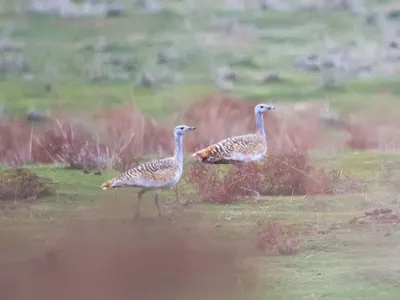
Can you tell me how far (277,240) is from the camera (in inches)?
126

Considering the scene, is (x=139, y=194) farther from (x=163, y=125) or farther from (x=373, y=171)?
(x=373, y=171)

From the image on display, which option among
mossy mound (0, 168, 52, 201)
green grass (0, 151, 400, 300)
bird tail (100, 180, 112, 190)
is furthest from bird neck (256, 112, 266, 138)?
mossy mound (0, 168, 52, 201)

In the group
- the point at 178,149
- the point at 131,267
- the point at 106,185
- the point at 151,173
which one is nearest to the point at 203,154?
the point at 178,149

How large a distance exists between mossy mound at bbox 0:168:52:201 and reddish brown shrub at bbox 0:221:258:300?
208 mm

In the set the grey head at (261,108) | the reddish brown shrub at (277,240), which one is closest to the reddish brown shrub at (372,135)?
the grey head at (261,108)

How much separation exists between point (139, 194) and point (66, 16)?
85 centimetres

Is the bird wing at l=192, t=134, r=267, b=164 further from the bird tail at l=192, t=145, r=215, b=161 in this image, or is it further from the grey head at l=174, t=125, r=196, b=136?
the grey head at l=174, t=125, r=196, b=136

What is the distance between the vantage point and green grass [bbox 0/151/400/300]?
3135 mm

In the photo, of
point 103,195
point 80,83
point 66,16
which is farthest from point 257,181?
point 66,16

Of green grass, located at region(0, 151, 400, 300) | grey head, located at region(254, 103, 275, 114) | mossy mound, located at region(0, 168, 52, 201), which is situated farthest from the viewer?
grey head, located at region(254, 103, 275, 114)

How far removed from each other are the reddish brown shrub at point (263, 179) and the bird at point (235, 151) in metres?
0.03

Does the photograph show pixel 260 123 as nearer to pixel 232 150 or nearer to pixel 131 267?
pixel 232 150

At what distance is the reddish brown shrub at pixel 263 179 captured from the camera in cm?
331

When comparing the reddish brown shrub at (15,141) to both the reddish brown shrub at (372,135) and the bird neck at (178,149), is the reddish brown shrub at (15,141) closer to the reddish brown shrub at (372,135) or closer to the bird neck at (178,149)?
the bird neck at (178,149)
